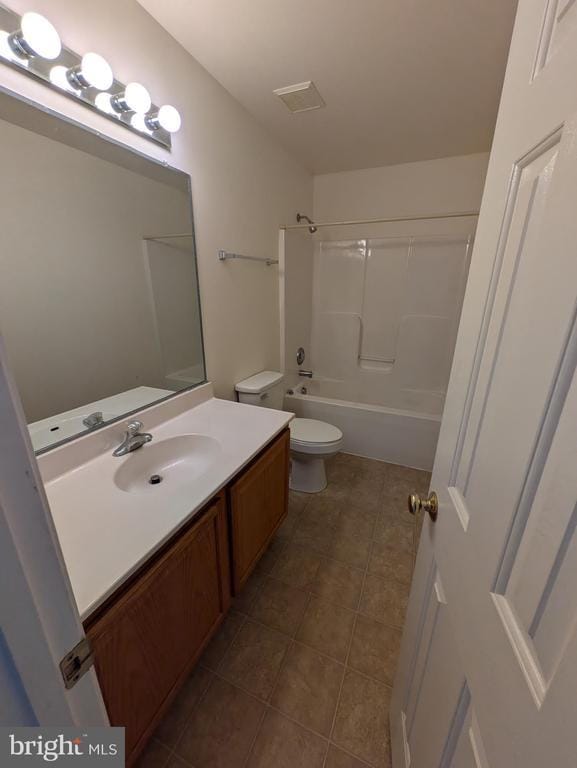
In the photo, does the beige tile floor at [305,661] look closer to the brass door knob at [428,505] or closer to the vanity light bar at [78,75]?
the brass door knob at [428,505]

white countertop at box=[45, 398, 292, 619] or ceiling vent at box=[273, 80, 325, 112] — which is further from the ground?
ceiling vent at box=[273, 80, 325, 112]

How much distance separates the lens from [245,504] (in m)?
1.22

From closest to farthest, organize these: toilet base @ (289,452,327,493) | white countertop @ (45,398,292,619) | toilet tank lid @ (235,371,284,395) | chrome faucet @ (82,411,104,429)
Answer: white countertop @ (45,398,292,619) < chrome faucet @ (82,411,104,429) < toilet tank lid @ (235,371,284,395) < toilet base @ (289,452,327,493)

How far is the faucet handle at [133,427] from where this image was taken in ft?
4.03

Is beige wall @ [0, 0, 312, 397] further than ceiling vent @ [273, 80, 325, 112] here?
No

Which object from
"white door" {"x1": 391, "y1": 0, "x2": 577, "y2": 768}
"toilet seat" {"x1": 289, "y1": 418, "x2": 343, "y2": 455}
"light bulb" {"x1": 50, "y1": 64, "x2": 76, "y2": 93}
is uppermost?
"light bulb" {"x1": 50, "y1": 64, "x2": 76, "y2": 93}

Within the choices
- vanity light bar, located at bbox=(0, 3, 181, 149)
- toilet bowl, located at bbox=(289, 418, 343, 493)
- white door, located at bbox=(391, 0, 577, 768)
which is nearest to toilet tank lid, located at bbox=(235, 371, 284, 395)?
toilet bowl, located at bbox=(289, 418, 343, 493)

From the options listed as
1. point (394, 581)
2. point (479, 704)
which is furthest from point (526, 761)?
point (394, 581)

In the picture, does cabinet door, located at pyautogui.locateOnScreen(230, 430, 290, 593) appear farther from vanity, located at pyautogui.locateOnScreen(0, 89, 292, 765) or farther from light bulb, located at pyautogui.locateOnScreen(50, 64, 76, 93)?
light bulb, located at pyautogui.locateOnScreen(50, 64, 76, 93)

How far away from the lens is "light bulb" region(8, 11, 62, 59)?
0.80 m

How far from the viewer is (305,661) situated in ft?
4.03

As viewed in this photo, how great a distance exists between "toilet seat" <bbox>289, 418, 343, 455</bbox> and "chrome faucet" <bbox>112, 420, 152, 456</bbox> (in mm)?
1020

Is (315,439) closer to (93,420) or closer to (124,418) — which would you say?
(124,418)

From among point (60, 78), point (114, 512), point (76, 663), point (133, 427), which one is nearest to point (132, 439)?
point (133, 427)
